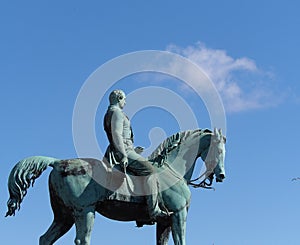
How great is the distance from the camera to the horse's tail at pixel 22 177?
14.5m

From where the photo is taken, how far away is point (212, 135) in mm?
15555

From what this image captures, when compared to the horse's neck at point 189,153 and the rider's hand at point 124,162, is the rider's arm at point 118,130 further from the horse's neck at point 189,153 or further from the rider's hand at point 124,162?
the horse's neck at point 189,153

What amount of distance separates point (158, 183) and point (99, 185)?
117 centimetres

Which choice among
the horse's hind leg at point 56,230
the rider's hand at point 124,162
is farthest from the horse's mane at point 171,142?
the horse's hind leg at point 56,230

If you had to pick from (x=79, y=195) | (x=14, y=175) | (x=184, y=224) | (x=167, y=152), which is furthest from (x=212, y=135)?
(x=14, y=175)

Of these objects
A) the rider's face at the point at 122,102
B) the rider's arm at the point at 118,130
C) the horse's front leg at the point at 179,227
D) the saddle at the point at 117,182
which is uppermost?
the rider's face at the point at 122,102

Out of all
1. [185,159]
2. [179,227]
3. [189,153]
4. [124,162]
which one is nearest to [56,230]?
[124,162]

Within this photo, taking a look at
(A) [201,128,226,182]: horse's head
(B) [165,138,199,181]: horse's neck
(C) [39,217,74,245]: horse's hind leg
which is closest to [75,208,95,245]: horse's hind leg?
(C) [39,217,74,245]: horse's hind leg

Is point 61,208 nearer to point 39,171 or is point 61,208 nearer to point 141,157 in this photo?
point 39,171

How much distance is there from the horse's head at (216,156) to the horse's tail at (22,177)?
125 inches

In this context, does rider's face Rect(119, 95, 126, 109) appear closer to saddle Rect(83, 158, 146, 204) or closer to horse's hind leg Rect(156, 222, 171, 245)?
saddle Rect(83, 158, 146, 204)

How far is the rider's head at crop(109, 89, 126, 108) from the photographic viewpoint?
15.2 m

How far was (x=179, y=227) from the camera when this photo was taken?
1482cm

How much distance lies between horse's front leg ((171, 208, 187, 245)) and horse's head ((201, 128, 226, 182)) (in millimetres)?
1072
